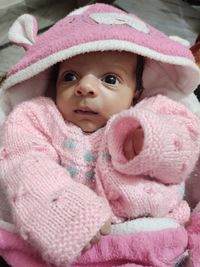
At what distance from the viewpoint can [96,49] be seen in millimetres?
829

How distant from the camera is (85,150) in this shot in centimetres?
84

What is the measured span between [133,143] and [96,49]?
0.58 feet

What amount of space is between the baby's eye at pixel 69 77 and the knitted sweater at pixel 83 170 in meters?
0.06

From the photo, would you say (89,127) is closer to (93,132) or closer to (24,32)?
(93,132)

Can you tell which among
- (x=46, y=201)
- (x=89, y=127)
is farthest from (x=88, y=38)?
(x=46, y=201)

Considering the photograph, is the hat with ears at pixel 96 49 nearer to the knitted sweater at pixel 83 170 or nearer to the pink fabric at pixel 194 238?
the knitted sweater at pixel 83 170

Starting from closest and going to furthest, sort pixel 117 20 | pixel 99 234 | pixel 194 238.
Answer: pixel 99 234 < pixel 194 238 < pixel 117 20

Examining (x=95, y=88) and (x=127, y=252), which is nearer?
(x=127, y=252)

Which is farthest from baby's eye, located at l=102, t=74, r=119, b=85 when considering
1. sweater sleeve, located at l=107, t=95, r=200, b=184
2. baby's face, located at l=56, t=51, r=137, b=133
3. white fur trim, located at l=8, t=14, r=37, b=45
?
white fur trim, located at l=8, t=14, r=37, b=45

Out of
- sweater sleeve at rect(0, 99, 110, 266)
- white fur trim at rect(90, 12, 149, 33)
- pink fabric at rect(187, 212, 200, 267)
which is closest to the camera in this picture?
sweater sleeve at rect(0, 99, 110, 266)

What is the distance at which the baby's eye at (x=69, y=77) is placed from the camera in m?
0.86

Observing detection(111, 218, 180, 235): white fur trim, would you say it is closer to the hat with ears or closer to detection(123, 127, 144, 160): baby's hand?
detection(123, 127, 144, 160): baby's hand

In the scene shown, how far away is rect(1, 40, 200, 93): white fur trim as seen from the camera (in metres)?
0.83

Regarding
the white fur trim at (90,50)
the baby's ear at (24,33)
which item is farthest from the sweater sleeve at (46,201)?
the baby's ear at (24,33)
